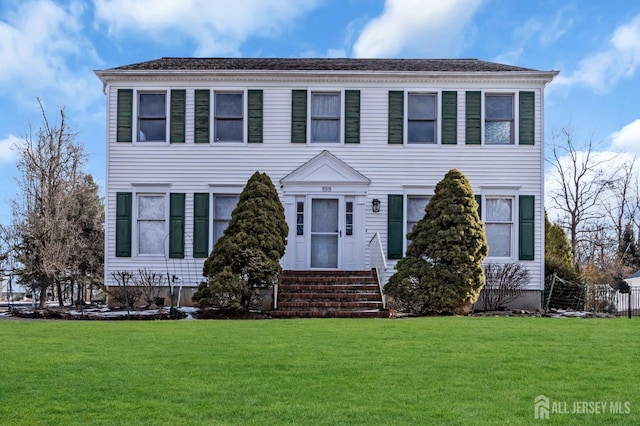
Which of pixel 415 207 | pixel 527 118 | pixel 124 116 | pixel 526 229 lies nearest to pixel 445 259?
pixel 415 207

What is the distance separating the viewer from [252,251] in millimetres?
15625

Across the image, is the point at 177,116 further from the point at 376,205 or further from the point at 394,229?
the point at 394,229

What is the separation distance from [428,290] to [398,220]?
134 inches

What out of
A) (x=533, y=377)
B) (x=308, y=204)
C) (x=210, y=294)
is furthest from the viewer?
(x=308, y=204)

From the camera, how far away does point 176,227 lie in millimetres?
18625

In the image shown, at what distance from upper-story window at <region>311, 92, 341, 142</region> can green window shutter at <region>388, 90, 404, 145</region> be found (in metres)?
1.40

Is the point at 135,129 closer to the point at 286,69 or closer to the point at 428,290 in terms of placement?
the point at 286,69

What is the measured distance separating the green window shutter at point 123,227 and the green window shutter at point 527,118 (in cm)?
1067

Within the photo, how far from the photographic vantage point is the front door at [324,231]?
18562mm

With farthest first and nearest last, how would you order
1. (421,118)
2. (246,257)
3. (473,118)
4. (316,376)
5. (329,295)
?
(421,118) < (473,118) < (329,295) < (246,257) < (316,376)

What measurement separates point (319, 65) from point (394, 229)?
5103 millimetres

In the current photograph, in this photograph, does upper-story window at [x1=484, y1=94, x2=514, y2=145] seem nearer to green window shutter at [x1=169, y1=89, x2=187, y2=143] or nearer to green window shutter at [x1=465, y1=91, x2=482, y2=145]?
green window shutter at [x1=465, y1=91, x2=482, y2=145]

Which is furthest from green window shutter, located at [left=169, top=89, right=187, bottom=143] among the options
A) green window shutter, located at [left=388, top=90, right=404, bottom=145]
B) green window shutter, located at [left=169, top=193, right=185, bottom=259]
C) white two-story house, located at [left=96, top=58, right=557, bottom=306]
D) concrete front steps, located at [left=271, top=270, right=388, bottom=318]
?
green window shutter, located at [left=388, top=90, right=404, bottom=145]

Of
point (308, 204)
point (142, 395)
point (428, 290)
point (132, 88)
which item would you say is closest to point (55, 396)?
point (142, 395)
